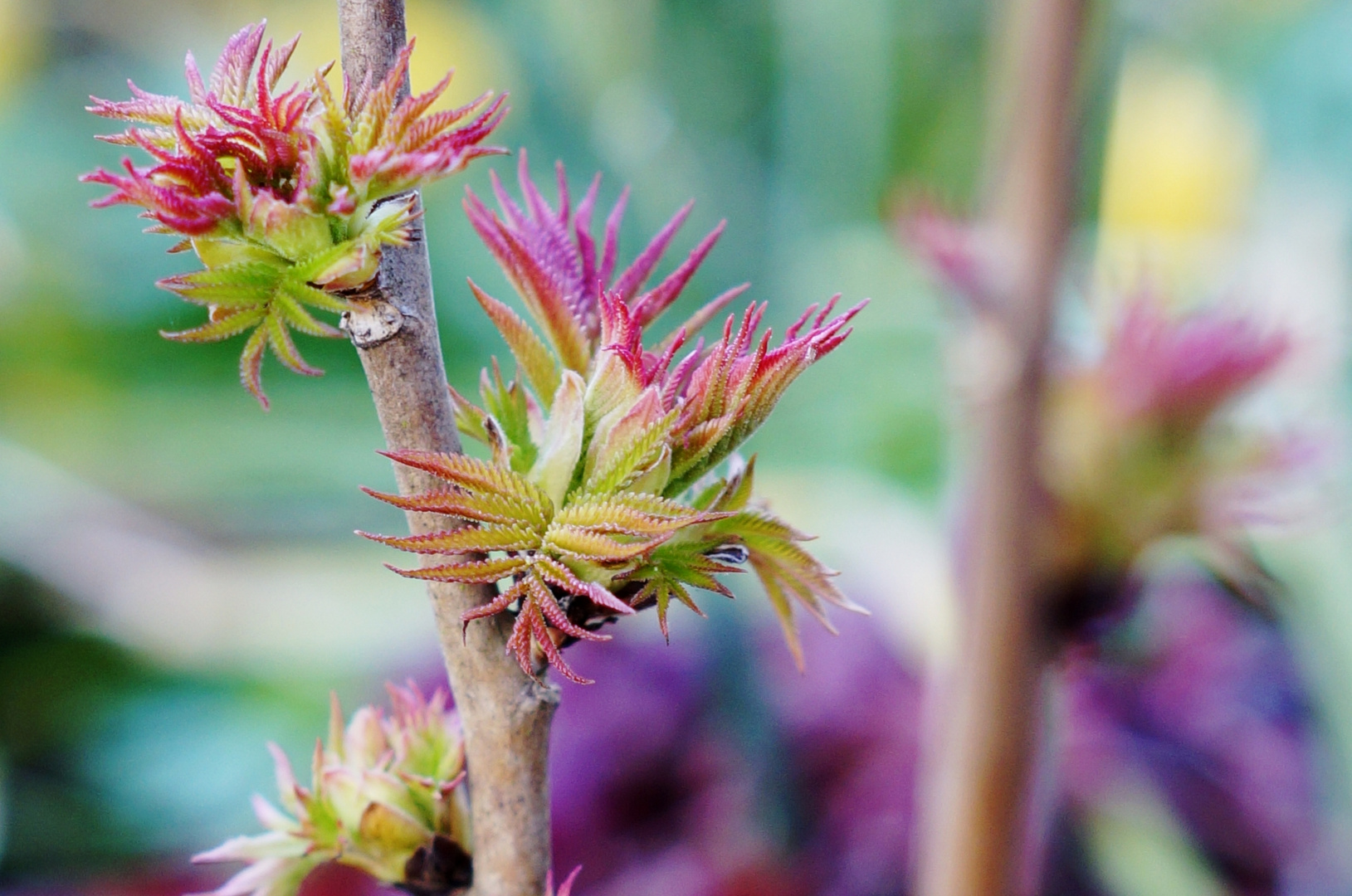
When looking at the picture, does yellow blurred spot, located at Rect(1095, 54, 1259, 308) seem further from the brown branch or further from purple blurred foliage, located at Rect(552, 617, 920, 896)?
the brown branch

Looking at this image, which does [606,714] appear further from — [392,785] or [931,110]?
[931,110]

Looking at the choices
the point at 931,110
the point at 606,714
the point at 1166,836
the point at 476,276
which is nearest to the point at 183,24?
the point at 476,276

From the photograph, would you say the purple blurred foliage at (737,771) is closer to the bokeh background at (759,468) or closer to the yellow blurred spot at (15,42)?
the bokeh background at (759,468)

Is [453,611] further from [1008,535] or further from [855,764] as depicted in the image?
[855,764]

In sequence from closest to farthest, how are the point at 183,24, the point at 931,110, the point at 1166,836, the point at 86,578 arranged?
the point at 1166,836 < the point at 86,578 < the point at 183,24 < the point at 931,110

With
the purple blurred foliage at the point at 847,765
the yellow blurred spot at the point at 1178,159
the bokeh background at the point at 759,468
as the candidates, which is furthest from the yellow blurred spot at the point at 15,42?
the yellow blurred spot at the point at 1178,159

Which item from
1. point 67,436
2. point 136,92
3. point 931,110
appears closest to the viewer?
point 136,92

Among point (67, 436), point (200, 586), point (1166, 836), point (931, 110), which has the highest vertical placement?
point (931, 110)
